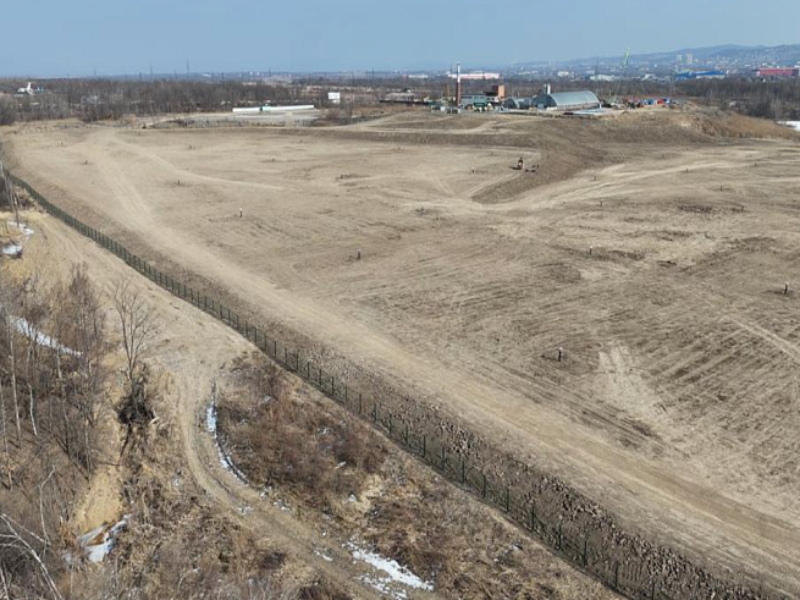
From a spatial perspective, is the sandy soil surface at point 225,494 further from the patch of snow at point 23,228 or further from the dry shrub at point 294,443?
the patch of snow at point 23,228

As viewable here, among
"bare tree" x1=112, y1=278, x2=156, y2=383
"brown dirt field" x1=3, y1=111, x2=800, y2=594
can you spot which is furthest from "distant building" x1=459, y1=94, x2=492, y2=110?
"bare tree" x1=112, y1=278, x2=156, y2=383

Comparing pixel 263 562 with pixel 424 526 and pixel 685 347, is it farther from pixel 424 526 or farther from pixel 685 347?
pixel 685 347

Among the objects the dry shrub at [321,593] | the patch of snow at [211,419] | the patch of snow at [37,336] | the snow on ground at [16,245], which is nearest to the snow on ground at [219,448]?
the patch of snow at [211,419]

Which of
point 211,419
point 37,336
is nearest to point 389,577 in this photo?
point 211,419

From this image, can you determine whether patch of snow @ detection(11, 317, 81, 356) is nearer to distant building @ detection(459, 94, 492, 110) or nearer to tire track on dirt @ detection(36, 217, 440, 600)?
tire track on dirt @ detection(36, 217, 440, 600)

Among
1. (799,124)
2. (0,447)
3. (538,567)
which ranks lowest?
(538,567)

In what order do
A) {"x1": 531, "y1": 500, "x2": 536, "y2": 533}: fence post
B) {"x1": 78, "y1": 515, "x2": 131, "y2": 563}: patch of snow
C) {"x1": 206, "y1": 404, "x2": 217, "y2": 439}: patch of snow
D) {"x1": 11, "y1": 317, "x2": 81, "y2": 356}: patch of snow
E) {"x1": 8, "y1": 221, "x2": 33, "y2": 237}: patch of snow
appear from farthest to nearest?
{"x1": 8, "y1": 221, "x2": 33, "y2": 237}: patch of snow, {"x1": 11, "y1": 317, "x2": 81, "y2": 356}: patch of snow, {"x1": 206, "y1": 404, "x2": 217, "y2": 439}: patch of snow, {"x1": 531, "y1": 500, "x2": 536, "y2": 533}: fence post, {"x1": 78, "y1": 515, "x2": 131, "y2": 563}: patch of snow

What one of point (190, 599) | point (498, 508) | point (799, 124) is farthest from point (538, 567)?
point (799, 124)

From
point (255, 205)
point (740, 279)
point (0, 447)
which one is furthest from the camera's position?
point (255, 205)
